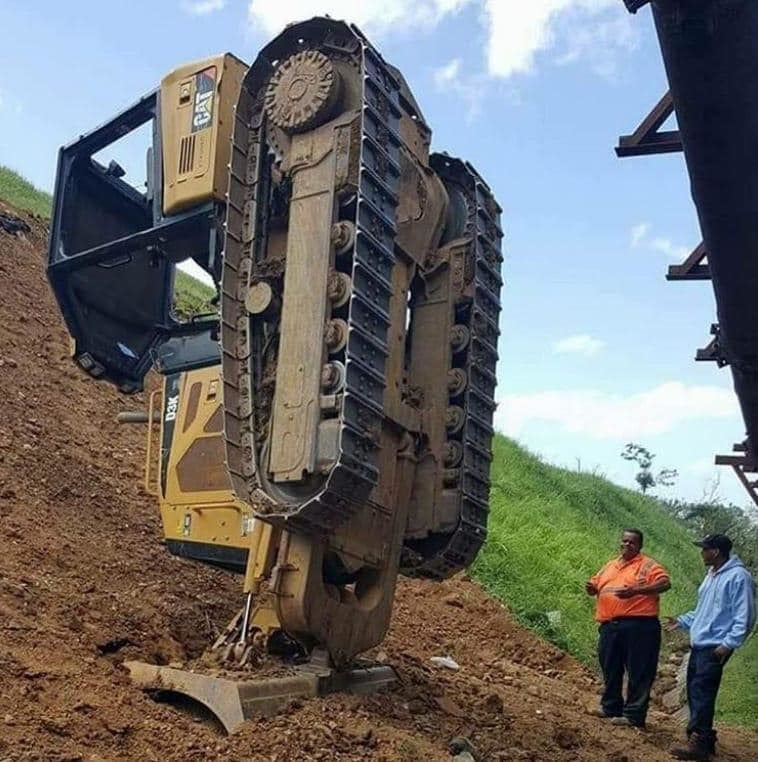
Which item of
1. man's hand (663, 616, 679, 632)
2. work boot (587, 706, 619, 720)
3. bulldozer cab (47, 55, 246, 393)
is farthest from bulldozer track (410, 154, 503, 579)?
man's hand (663, 616, 679, 632)

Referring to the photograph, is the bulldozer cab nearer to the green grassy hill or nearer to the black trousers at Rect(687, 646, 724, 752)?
the black trousers at Rect(687, 646, 724, 752)

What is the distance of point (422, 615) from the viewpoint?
28.3 feet

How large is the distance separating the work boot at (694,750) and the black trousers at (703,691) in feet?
0.04

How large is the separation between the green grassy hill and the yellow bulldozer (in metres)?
4.29

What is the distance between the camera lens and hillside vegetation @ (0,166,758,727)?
10234 millimetres

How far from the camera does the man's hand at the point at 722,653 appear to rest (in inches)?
246

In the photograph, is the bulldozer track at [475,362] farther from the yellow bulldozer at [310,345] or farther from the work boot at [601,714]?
the work boot at [601,714]

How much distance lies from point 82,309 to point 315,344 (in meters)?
2.58

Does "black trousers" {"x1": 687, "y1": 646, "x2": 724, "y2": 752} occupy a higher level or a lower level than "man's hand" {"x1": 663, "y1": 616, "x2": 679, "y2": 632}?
lower

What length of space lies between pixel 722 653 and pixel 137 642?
3.36 meters

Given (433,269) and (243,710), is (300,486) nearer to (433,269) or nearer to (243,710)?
(243,710)

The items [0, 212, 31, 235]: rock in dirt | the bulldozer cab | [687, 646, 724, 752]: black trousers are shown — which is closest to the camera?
the bulldozer cab

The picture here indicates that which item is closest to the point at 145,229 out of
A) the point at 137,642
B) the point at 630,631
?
the point at 137,642

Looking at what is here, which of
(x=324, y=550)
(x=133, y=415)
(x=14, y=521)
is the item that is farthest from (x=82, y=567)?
(x=324, y=550)
